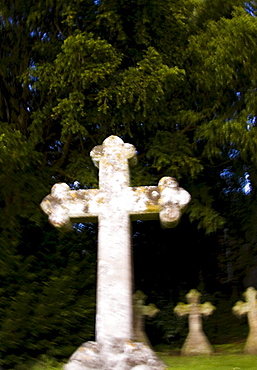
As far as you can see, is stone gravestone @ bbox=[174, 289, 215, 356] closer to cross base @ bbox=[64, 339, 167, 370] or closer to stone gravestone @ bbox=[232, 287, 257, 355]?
stone gravestone @ bbox=[232, 287, 257, 355]

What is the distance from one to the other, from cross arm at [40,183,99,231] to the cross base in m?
1.14

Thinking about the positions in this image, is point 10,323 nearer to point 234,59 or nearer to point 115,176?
point 115,176

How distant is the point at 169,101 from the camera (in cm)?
861

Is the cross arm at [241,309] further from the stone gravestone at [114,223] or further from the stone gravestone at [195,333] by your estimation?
the stone gravestone at [114,223]

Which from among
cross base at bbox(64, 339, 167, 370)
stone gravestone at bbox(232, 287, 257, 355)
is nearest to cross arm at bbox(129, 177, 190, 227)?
cross base at bbox(64, 339, 167, 370)

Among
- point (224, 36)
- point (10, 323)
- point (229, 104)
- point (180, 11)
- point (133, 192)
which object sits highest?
point (180, 11)

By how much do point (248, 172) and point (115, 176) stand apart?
6136mm

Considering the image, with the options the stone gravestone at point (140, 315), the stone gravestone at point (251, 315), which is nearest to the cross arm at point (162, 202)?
the stone gravestone at point (140, 315)

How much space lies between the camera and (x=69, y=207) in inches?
164

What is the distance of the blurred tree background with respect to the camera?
21.7 feet

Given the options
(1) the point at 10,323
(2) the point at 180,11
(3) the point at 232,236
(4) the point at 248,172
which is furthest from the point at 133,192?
(3) the point at 232,236

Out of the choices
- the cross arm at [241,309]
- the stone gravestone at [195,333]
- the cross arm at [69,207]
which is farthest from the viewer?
the cross arm at [241,309]

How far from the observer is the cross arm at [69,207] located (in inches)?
163

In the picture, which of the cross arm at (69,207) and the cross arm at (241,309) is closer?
the cross arm at (69,207)
